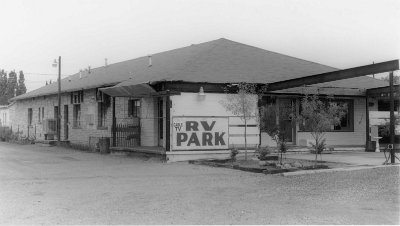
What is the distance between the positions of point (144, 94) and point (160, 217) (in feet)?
39.5

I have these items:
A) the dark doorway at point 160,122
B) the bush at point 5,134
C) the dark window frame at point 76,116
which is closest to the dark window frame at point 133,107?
the dark doorway at point 160,122

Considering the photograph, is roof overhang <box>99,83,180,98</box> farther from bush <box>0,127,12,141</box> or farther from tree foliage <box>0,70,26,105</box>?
tree foliage <box>0,70,26,105</box>

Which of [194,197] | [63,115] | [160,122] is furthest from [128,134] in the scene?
[194,197]

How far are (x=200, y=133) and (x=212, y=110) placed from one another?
1006 mm

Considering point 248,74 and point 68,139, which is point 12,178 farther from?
point 68,139

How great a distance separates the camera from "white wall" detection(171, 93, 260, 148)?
17.5 metres

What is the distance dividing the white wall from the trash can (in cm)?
629

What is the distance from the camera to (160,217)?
7598mm

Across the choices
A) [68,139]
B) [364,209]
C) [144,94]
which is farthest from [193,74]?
[68,139]

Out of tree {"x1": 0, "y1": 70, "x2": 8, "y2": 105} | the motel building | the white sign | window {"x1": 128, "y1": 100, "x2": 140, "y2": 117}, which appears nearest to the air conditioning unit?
the motel building

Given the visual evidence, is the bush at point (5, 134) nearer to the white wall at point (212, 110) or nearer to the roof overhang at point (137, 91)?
the roof overhang at point (137, 91)

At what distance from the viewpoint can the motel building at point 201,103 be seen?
17.5 m

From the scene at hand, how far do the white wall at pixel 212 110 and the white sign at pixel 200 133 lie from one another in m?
0.20

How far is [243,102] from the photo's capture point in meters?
16.6
